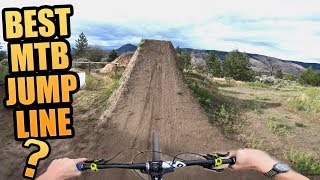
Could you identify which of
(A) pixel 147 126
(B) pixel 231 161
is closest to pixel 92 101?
(A) pixel 147 126

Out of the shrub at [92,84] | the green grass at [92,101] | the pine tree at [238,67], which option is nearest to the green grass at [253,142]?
the green grass at [92,101]

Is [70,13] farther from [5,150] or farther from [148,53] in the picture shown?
[148,53]

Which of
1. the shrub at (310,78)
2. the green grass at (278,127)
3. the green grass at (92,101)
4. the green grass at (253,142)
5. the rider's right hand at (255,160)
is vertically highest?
the rider's right hand at (255,160)

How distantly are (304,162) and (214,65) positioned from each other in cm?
8161

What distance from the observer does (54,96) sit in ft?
44.0

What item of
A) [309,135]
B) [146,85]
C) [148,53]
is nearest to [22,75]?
[146,85]

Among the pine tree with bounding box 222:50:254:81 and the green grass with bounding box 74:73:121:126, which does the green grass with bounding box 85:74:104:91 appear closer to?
the green grass with bounding box 74:73:121:126

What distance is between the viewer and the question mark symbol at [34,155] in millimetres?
13703

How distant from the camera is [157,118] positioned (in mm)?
16766

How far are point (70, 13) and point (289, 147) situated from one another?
32.7 ft

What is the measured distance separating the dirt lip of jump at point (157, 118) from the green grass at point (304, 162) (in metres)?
2.04

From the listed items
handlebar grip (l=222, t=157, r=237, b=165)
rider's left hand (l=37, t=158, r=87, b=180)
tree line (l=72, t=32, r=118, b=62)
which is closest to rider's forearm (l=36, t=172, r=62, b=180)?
rider's left hand (l=37, t=158, r=87, b=180)

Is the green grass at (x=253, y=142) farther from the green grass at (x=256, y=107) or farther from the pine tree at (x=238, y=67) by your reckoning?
the pine tree at (x=238, y=67)

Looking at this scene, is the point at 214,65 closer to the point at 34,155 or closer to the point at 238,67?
the point at 238,67
